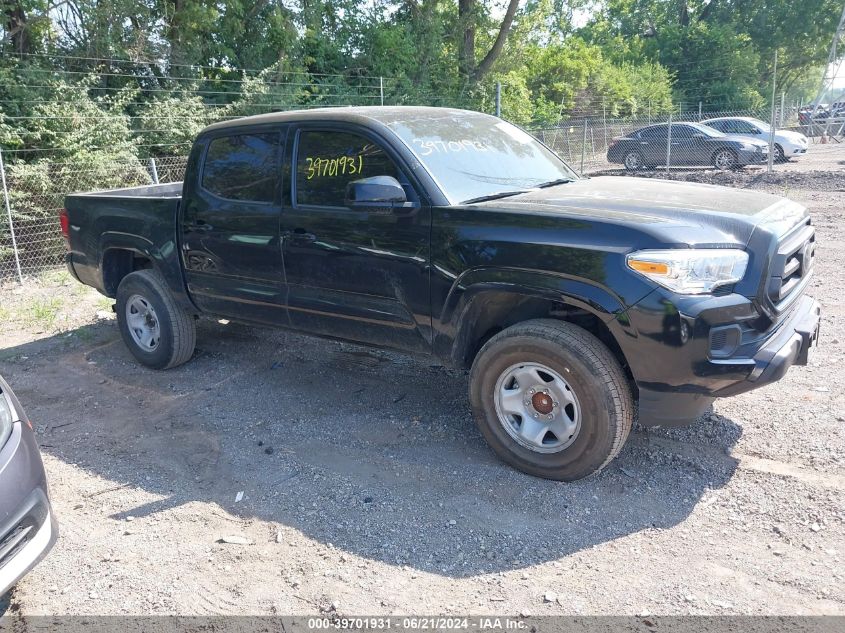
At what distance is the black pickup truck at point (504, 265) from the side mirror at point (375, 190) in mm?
12

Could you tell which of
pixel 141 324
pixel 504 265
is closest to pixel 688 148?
pixel 141 324

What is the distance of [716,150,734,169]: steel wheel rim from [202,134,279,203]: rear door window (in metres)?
15.9

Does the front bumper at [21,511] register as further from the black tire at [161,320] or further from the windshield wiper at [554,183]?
the windshield wiper at [554,183]

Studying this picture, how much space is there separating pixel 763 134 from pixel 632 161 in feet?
12.4

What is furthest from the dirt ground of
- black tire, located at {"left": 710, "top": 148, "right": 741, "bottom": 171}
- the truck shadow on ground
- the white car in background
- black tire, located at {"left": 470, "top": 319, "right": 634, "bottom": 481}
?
the white car in background

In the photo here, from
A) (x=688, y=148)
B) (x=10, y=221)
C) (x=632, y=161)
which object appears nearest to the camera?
(x=10, y=221)

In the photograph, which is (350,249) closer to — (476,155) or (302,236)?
(302,236)

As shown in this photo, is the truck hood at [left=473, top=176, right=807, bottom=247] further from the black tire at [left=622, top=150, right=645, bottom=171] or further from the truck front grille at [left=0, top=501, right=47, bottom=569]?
the black tire at [left=622, top=150, right=645, bottom=171]

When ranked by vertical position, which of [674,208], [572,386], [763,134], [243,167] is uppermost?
[763,134]

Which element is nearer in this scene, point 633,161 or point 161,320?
point 161,320

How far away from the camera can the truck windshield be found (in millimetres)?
4137

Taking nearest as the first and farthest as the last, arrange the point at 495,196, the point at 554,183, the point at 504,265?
the point at 504,265
the point at 495,196
the point at 554,183

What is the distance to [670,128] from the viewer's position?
17.5 m

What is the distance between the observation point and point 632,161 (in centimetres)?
1919
